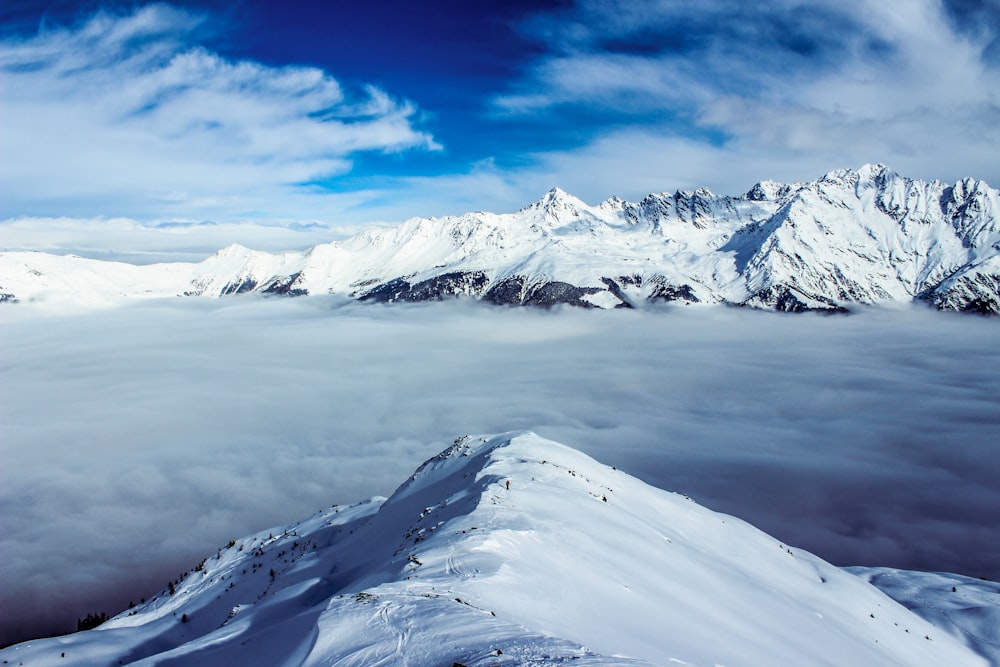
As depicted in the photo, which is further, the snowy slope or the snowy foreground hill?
the snowy slope

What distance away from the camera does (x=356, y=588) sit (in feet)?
68.5

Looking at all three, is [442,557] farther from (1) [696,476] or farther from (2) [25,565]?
(1) [696,476]

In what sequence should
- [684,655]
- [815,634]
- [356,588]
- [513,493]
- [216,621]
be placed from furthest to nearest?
[216,621] → [513,493] → [815,634] → [356,588] → [684,655]

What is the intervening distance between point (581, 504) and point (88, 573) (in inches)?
4591

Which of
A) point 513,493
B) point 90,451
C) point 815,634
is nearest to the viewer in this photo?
point 815,634

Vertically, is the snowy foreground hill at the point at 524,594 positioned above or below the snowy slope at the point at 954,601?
above

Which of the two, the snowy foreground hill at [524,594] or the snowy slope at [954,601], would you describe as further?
the snowy slope at [954,601]

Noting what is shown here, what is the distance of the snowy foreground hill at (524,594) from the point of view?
12.5 meters

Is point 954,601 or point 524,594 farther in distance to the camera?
point 954,601

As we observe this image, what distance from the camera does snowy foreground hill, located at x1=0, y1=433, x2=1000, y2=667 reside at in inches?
493

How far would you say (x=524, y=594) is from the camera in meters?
16.6

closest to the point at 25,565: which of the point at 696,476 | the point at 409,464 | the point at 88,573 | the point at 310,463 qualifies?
the point at 88,573

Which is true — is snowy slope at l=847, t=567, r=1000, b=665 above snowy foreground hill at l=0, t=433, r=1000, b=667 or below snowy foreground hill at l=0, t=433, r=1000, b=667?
below

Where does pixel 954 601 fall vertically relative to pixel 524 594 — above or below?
below
